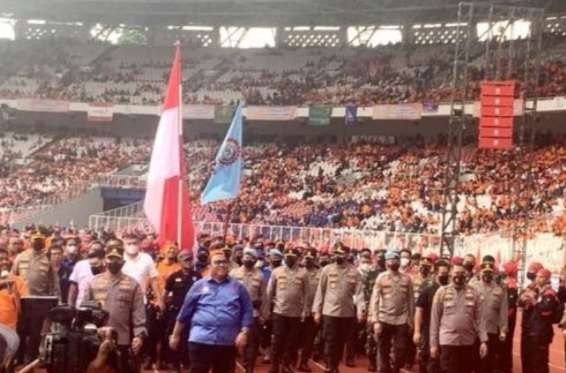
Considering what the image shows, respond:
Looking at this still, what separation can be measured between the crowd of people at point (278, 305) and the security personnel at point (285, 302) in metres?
0.01

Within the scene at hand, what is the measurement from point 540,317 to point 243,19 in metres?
42.0

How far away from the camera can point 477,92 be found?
37.8 m

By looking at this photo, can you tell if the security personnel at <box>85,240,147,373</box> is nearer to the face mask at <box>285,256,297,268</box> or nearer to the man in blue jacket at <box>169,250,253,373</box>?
the man in blue jacket at <box>169,250,253,373</box>

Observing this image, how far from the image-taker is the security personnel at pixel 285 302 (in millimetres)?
12078

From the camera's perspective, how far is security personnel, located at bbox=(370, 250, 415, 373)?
11.3m

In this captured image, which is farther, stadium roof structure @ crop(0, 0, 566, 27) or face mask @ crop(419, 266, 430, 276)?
stadium roof structure @ crop(0, 0, 566, 27)

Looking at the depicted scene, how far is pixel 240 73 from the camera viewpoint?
50.2 meters

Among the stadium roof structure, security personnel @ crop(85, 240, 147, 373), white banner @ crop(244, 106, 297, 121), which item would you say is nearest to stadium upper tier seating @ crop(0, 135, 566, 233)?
white banner @ crop(244, 106, 297, 121)

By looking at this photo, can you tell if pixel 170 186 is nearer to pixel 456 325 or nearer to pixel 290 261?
pixel 290 261

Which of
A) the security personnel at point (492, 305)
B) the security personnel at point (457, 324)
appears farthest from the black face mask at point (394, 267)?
the security personnel at point (457, 324)

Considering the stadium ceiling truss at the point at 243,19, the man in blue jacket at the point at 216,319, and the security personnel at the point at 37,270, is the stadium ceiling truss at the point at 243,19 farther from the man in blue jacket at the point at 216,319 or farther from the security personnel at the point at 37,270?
the man in blue jacket at the point at 216,319

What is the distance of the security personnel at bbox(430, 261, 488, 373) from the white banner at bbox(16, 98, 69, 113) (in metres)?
38.9

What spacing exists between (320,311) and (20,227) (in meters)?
25.2

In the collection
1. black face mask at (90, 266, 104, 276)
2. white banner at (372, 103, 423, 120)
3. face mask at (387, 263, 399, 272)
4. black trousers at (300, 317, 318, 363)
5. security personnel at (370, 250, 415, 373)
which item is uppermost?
white banner at (372, 103, 423, 120)
